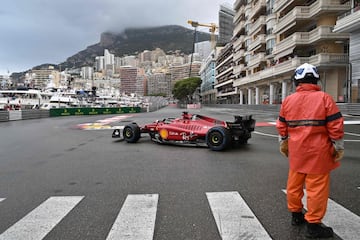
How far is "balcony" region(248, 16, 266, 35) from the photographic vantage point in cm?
5166

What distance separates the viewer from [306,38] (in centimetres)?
3638

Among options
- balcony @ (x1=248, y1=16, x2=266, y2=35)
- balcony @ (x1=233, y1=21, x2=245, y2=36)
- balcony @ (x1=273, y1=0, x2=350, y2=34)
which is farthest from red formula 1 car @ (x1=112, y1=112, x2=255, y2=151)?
balcony @ (x1=233, y1=21, x2=245, y2=36)

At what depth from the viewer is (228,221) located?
12.5ft

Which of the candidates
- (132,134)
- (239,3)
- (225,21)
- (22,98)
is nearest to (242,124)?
(132,134)

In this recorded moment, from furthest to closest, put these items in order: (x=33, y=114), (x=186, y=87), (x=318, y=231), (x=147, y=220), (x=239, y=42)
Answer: (x=186, y=87)
(x=239, y=42)
(x=33, y=114)
(x=147, y=220)
(x=318, y=231)

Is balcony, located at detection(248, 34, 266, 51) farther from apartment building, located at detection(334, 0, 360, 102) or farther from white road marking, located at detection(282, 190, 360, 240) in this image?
white road marking, located at detection(282, 190, 360, 240)

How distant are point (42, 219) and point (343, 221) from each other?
3694mm

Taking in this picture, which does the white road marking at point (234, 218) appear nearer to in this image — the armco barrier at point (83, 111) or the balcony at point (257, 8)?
the armco barrier at point (83, 111)

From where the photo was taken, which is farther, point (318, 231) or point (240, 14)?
point (240, 14)

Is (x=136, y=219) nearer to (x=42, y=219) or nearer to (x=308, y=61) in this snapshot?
(x=42, y=219)

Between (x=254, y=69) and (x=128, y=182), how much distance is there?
2210 inches

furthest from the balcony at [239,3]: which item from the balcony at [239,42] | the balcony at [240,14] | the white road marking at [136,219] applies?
the white road marking at [136,219]

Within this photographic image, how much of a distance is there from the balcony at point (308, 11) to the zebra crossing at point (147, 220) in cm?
3360

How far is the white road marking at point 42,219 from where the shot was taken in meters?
3.53
